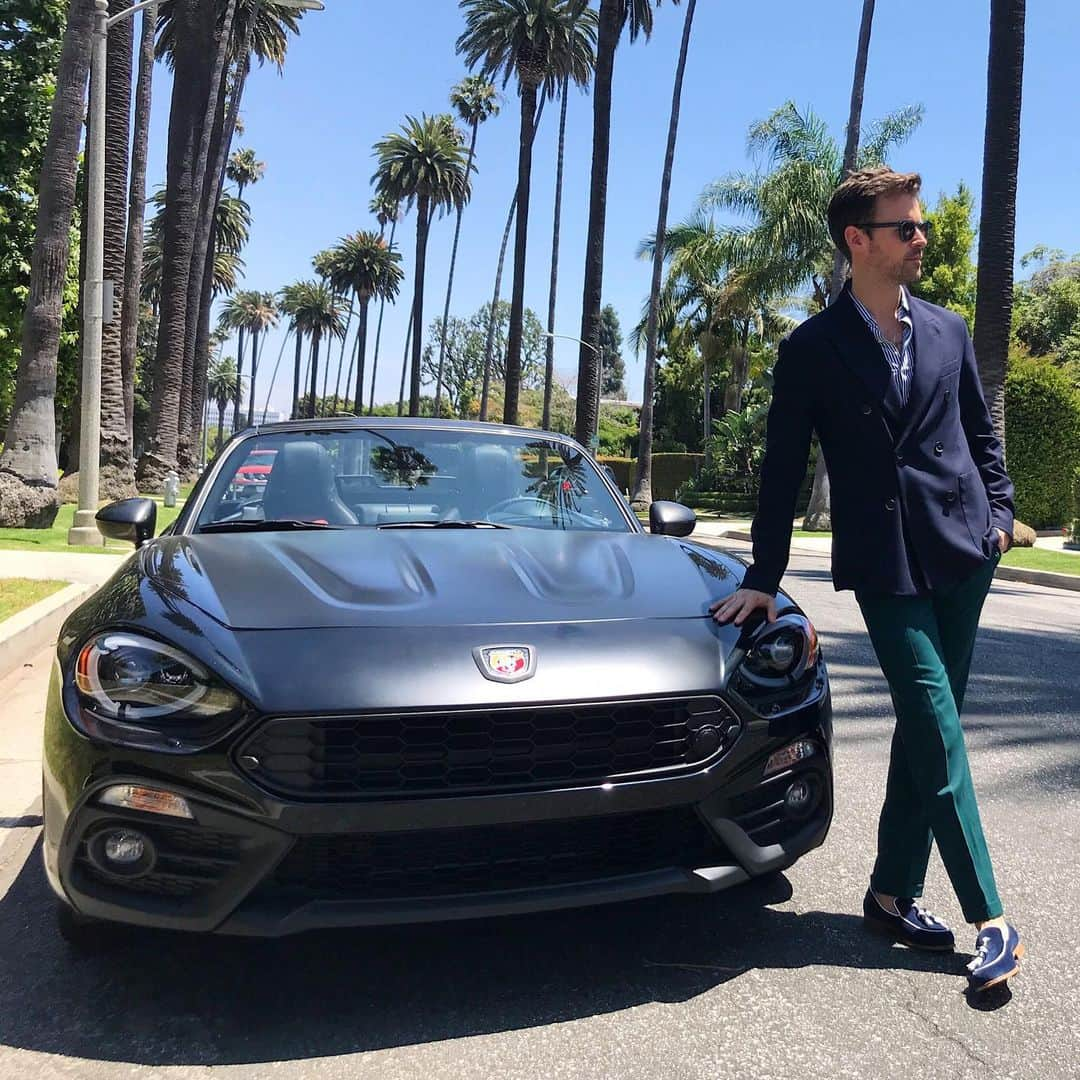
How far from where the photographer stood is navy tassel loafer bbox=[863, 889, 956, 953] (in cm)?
295

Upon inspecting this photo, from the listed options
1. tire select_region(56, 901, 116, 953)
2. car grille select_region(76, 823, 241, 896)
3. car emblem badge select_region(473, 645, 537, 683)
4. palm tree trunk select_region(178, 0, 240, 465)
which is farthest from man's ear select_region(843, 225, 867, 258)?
palm tree trunk select_region(178, 0, 240, 465)

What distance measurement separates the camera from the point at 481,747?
2525 millimetres

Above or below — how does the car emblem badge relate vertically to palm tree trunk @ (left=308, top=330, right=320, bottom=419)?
below

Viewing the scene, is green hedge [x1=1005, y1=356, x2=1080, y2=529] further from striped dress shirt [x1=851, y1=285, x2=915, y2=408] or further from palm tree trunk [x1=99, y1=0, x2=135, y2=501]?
striped dress shirt [x1=851, y1=285, x2=915, y2=408]

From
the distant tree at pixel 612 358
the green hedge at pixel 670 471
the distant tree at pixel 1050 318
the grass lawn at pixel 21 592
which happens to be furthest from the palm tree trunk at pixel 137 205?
the distant tree at pixel 612 358

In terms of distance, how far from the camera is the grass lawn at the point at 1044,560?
16.0 meters

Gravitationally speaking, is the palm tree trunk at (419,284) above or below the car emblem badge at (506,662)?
above

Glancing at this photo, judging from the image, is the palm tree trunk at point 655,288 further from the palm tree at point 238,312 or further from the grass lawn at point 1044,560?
the palm tree at point 238,312

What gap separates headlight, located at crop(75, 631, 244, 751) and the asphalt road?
0.68 metres

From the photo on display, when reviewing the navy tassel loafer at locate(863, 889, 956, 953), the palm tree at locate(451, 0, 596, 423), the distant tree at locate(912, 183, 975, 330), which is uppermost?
the palm tree at locate(451, 0, 596, 423)

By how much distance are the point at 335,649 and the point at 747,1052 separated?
49.6 inches

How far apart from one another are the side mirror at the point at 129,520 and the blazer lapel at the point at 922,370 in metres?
2.75

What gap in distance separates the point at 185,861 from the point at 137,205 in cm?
3037

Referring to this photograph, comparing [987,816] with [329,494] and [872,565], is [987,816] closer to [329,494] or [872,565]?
[872,565]
